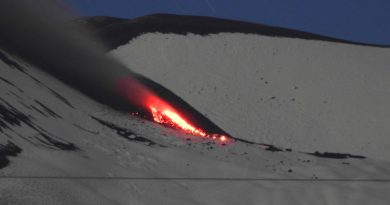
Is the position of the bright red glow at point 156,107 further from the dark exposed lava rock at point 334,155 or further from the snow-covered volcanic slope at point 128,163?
the dark exposed lava rock at point 334,155

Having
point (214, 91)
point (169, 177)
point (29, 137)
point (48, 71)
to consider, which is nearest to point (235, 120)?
point (214, 91)

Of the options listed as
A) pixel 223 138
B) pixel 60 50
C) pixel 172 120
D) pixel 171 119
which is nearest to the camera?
pixel 223 138

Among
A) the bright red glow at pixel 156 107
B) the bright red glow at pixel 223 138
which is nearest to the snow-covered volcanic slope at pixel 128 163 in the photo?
the bright red glow at pixel 223 138

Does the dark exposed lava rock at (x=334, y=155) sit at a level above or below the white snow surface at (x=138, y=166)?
above

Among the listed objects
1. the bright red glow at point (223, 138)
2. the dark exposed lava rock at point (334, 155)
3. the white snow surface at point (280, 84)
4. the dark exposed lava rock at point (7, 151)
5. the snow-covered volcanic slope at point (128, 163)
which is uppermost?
the white snow surface at point (280, 84)

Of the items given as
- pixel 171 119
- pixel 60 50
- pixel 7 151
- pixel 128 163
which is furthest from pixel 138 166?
pixel 60 50

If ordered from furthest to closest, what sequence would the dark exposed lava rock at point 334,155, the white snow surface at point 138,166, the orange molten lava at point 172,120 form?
the orange molten lava at point 172,120
the dark exposed lava rock at point 334,155
the white snow surface at point 138,166

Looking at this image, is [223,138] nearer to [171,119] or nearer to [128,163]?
[171,119]

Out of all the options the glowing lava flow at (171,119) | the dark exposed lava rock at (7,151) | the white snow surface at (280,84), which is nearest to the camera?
the dark exposed lava rock at (7,151)
